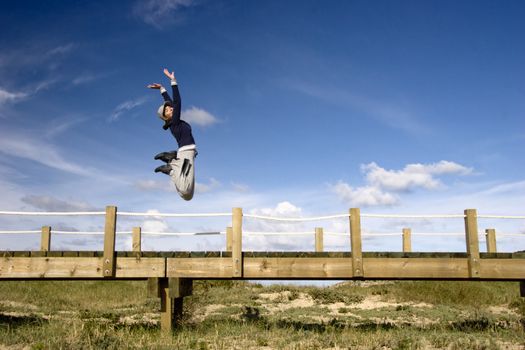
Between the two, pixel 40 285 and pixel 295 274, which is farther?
pixel 40 285

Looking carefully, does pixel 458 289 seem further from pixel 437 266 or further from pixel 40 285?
pixel 40 285

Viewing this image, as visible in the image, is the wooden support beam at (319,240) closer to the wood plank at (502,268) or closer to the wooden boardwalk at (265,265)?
the wooden boardwalk at (265,265)

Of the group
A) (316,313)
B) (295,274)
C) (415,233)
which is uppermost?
(415,233)

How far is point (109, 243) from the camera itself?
984 cm

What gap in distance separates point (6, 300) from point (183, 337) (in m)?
12.8

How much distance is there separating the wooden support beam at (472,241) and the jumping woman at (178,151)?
5.75m

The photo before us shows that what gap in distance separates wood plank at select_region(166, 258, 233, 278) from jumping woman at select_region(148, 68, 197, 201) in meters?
2.08

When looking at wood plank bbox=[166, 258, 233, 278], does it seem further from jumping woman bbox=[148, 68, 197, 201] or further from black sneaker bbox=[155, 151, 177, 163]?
black sneaker bbox=[155, 151, 177, 163]

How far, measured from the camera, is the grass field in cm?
870

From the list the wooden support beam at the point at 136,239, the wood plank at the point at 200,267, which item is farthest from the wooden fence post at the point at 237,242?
the wooden support beam at the point at 136,239

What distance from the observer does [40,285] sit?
72.3 ft

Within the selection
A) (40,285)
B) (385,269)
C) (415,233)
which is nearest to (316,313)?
(415,233)

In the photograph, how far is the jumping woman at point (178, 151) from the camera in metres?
8.09

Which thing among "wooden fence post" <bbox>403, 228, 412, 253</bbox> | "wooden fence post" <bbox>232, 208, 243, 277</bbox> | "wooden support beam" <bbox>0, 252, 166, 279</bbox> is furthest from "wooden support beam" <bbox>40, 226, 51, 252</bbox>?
"wooden fence post" <bbox>403, 228, 412, 253</bbox>
